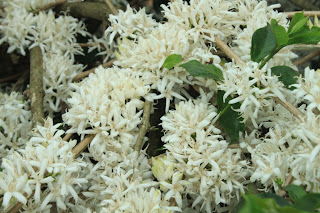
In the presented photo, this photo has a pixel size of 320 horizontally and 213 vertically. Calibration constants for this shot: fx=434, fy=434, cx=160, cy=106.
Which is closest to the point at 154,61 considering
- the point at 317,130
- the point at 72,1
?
the point at 317,130

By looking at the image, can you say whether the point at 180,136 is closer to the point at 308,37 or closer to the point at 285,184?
the point at 285,184

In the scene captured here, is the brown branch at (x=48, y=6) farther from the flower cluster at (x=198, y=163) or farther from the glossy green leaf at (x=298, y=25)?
the glossy green leaf at (x=298, y=25)

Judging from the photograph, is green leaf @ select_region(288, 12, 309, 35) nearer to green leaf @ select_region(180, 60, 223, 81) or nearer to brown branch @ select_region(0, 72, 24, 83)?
green leaf @ select_region(180, 60, 223, 81)

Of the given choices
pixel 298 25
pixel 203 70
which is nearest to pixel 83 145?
pixel 203 70

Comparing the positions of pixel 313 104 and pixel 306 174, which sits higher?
pixel 313 104

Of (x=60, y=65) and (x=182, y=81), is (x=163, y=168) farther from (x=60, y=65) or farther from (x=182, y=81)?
(x=60, y=65)
